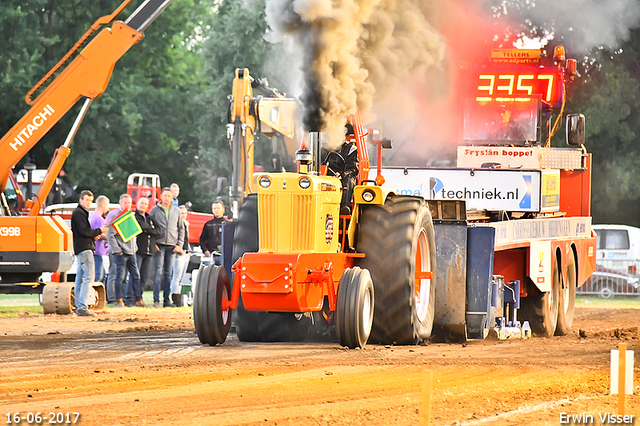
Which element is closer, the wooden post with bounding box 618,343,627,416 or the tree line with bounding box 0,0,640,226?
the wooden post with bounding box 618,343,627,416

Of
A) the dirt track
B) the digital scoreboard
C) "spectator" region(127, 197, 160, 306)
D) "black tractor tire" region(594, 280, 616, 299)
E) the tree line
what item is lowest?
the dirt track

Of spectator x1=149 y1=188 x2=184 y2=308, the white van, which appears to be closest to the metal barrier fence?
the white van

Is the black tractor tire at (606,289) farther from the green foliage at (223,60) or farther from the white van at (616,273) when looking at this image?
the green foliage at (223,60)

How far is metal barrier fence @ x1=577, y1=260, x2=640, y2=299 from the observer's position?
2877 cm

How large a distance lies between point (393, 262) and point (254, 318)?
1.88m

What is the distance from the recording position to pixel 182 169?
46844 mm

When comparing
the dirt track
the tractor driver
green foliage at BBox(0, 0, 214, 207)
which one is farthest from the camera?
green foliage at BBox(0, 0, 214, 207)

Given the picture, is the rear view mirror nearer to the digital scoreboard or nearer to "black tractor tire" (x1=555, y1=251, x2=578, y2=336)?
the digital scoreboard

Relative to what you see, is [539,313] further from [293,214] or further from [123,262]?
[123,262]

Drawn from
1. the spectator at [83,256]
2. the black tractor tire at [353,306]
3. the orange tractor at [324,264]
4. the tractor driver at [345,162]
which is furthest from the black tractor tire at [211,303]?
the spectator at [83,256]

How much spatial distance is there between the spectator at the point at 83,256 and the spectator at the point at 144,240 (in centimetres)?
244

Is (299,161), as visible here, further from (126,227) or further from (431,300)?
(126,227)

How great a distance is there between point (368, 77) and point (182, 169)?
33822mm

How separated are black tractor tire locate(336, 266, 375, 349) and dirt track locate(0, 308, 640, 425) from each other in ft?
0.56
